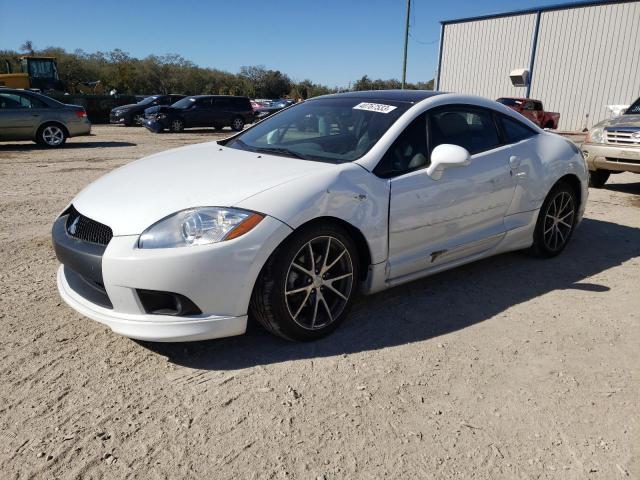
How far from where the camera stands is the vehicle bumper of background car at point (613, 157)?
24.8 feet

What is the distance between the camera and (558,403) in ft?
8.50

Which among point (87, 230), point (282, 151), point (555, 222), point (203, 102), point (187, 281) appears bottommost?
point (555, 222)

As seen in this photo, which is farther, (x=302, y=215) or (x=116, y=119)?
(x=116, y=119)

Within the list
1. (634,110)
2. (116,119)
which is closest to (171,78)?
(116,119)

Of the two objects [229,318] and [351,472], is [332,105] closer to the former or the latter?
[229,318]

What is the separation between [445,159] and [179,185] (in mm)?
1665

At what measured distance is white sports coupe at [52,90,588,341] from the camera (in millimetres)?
2672

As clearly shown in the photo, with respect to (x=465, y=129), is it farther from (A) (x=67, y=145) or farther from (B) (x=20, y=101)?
Answer: (A) (x=67, y=145)

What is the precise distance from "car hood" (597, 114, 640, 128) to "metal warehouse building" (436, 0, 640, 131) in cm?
1944

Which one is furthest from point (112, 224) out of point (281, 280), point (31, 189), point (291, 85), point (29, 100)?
point (291, 85)

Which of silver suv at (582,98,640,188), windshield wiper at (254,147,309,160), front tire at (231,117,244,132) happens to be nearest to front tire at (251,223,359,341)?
windshield wiper at (254,147,309,160)

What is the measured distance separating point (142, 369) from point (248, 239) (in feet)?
3.01

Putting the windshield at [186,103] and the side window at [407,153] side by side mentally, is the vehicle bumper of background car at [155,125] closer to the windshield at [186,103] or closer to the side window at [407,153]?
the windshield at [186,103]

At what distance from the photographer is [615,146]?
7840 millimetres
